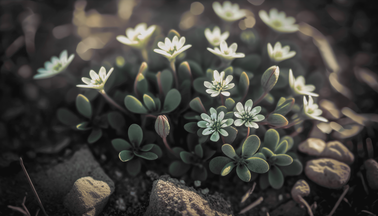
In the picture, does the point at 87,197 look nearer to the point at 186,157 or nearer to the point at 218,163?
the point at 186,157

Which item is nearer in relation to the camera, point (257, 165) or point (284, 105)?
point (257, 165)

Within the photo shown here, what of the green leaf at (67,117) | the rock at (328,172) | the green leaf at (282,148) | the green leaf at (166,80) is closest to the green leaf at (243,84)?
the green leaf at (282,148)

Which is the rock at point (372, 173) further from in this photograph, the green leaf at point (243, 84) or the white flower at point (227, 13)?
the white flower at point (227, 13)

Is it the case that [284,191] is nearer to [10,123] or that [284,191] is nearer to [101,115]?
[101,115]

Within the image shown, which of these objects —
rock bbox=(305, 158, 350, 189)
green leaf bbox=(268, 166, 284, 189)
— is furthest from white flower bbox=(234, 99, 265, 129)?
rock bbox=(305, 158, 350, 189)

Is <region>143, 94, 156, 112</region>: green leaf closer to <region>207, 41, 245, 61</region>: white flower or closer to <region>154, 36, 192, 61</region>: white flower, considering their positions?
<region>154, 36, 192, 61</region>: white flower

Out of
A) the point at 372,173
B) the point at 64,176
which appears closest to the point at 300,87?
the point at 372,173
